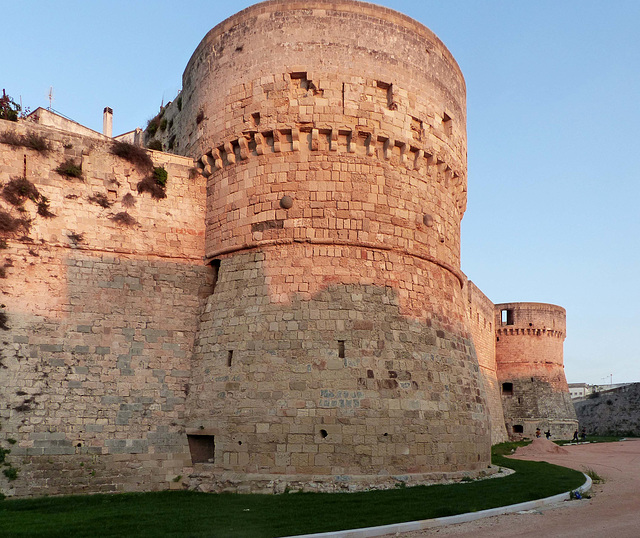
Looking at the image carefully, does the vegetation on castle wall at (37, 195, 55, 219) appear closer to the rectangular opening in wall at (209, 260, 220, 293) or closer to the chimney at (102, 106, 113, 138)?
the rectangular opening in wall at (209, 260, 220, 293)

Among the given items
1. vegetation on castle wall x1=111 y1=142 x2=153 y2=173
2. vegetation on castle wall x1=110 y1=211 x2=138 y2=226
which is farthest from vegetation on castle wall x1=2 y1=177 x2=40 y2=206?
vegetation on castle wall x1=111 y1=142 x2=153 y2=173

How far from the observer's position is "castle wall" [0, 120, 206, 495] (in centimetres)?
1037

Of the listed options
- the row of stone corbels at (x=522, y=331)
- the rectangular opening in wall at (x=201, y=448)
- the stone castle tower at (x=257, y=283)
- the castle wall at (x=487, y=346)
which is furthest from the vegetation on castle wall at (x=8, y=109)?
the row of stone corbels at (x=522, y=331)

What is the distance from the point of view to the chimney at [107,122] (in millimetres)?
18255

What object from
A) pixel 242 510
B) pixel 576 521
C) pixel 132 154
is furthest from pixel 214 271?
pixel 576 521

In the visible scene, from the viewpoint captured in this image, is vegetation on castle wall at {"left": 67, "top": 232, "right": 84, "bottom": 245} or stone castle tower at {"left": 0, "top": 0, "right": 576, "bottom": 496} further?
vegetation on castle wall at {"left": 67, "top": 232, "right": 84, "bottom": 245}

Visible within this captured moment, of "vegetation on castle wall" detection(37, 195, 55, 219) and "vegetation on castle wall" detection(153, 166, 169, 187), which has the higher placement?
"vegetation on castle wall" detection(153, 166, 169, 187)

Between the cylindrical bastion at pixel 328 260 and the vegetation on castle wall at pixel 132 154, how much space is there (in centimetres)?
118

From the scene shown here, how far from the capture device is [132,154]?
40.8 ft

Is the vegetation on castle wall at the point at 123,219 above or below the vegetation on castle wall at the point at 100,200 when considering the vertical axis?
below

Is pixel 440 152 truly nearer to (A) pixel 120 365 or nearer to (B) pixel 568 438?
(A) pixel 120 365

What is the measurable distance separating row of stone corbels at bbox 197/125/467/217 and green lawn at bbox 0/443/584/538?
246 inches

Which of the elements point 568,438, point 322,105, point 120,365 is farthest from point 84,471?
point 568,438

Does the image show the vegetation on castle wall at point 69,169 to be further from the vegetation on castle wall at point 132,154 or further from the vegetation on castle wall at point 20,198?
the vegetation on castle wall at point 132,154
